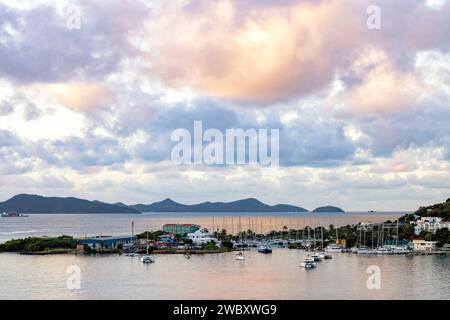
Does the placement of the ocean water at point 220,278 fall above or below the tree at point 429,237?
below

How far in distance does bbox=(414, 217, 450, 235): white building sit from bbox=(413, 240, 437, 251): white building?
407cm

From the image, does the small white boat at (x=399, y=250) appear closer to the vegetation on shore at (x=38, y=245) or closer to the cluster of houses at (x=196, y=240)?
the cluster of houses at (x=196, y=240)

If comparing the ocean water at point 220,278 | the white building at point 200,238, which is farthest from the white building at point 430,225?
the white building at point 200,238

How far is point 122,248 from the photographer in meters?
34.7

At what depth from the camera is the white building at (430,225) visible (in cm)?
3979

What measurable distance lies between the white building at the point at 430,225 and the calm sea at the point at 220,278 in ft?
30.1

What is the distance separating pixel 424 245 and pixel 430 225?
5.75 m

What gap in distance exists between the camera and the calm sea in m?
18.1

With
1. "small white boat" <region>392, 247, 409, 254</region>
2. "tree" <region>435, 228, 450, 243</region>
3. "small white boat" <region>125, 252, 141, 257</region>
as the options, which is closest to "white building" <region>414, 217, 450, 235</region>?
"tree" <region>435, 228, 450, 243</region>

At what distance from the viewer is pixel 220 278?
71.2 ft

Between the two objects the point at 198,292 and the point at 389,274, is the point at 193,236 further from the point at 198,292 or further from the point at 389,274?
the point at 198,292
